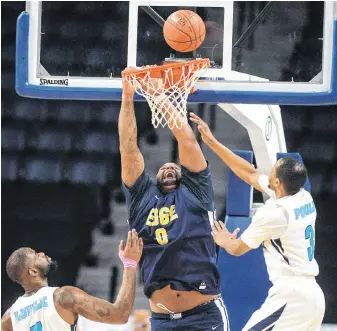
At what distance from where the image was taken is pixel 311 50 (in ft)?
25.2

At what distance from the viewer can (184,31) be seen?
16.9 ft

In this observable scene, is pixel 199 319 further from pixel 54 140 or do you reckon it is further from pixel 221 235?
pixel 54 140

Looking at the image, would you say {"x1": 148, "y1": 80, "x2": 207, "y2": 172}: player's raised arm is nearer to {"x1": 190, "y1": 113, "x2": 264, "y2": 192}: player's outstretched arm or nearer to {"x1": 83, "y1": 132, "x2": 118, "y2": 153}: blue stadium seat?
{"x1": 190, "y1": 113, "x2": 264, "y2": 192}: player's outstretched arm

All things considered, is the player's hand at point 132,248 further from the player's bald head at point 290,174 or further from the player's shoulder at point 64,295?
the player's bald head at point 290,174

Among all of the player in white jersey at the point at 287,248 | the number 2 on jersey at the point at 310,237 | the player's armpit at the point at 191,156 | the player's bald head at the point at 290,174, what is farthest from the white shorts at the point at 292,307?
the player's armpit at the point at 191,156

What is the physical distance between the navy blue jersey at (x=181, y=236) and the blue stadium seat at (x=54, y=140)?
3578mm

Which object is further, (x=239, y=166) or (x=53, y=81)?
(x=239, y=166)

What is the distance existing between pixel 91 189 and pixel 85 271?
765 mm

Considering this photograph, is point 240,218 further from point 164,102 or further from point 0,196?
point 0,196

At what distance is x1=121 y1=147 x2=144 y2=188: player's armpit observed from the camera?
5.10 meters

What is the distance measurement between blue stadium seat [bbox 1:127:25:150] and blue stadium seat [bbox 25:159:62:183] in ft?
0.63

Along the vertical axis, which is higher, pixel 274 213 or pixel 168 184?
pixel 168 184

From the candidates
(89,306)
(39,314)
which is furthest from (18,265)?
(89,306)

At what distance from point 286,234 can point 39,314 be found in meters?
1.44
